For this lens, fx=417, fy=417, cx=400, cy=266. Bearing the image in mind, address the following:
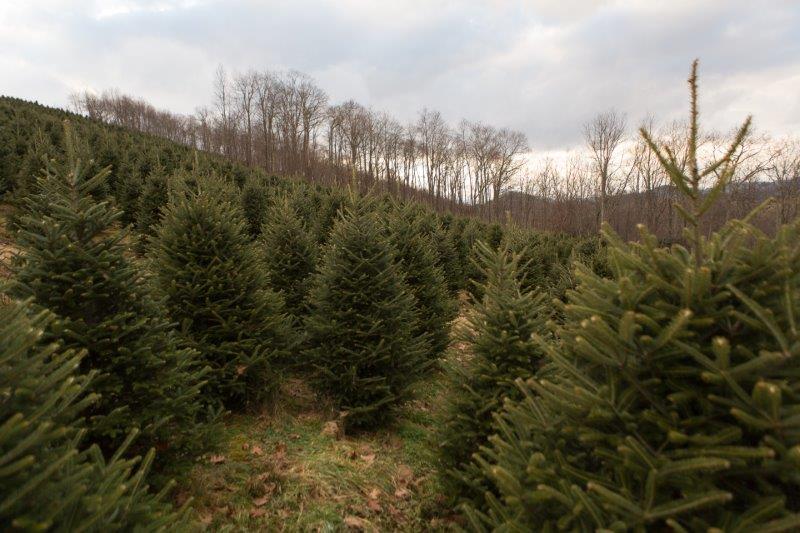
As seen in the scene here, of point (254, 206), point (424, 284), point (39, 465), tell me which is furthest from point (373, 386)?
point (254, 206)

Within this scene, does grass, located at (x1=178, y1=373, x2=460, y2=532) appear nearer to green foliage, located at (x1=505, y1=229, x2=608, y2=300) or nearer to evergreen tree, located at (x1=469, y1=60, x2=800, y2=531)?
evergreen tree, located at (x1=469, y1=60, x2=800, y2=531)

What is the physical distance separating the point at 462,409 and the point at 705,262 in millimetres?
2627

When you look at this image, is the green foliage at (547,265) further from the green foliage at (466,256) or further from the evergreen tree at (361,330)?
the evergreen tree at (361,330)

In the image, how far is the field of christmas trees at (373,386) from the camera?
5.28 feet

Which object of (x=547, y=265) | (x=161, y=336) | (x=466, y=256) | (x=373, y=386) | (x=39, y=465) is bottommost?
(x=373, y=386)

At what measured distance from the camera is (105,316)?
340cm

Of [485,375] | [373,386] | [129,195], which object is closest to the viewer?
[485,375]

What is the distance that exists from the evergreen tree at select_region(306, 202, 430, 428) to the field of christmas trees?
0.04 meters

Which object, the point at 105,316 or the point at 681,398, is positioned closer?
the point at 681,398

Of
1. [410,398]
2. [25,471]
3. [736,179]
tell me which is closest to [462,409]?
[410,398]

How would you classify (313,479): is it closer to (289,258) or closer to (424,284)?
(289,258)

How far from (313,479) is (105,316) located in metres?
2.60

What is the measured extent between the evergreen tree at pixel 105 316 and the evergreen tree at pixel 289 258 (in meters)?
4.60

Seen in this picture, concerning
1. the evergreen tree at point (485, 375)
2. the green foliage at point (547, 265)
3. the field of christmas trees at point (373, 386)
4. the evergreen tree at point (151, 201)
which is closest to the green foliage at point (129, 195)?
the evergreen tree at point (151, 201)
